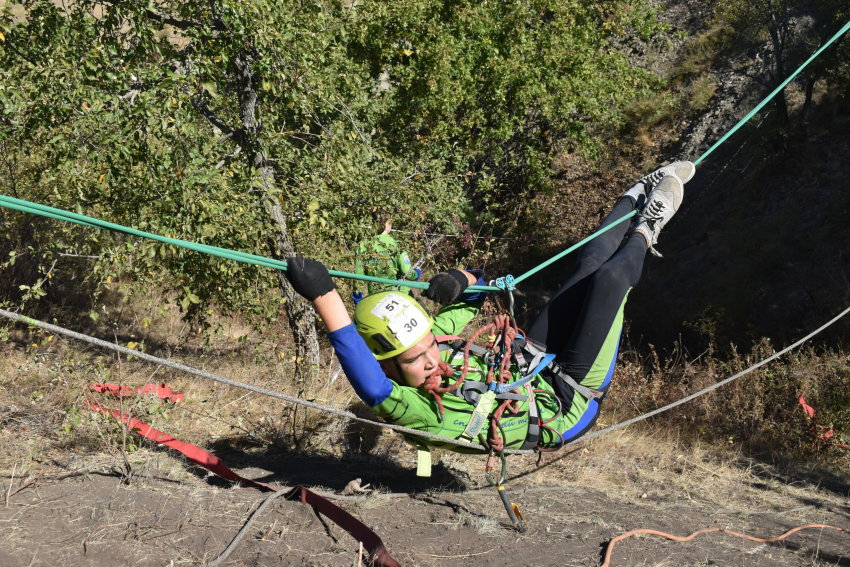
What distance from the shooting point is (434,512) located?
389cm

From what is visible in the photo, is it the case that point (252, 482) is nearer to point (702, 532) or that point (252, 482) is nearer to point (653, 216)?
point (702, 532)

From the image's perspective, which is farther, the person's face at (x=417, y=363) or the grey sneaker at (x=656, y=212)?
the grey sneaker at (x=656, y=212)

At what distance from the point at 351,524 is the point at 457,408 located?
33.8 inches

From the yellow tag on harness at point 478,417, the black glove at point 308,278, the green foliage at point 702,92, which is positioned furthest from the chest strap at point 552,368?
the green foliage at point 702,92

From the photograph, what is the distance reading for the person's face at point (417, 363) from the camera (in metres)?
3.06

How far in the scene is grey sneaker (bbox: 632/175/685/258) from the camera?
4363mm

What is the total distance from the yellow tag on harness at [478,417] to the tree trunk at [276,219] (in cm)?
266

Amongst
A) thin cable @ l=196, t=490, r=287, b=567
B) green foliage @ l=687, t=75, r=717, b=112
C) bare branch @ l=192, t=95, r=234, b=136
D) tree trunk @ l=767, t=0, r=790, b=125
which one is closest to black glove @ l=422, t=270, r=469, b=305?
thin cable @ l=196, t=490, r=287, b=567

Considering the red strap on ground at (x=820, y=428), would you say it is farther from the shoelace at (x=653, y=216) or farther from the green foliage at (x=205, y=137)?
the green foliage at (x=205, y=137)

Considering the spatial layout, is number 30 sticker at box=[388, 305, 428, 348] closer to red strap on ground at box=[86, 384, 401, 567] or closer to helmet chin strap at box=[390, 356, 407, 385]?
helmet chin strap at box=[390, 356, 407, 385]

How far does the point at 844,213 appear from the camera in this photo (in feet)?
34.7

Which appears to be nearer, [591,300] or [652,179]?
[591,300]

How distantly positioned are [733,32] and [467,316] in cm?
1586

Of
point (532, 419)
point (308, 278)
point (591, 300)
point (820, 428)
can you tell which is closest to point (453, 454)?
point (532, 419)
